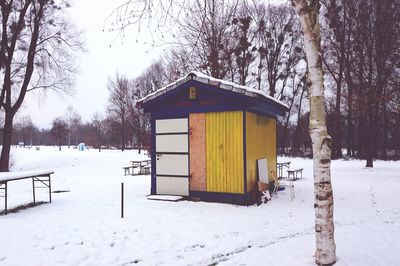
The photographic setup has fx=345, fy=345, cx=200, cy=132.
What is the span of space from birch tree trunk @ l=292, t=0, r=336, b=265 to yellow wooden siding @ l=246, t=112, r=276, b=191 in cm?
546

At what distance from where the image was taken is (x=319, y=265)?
472 cm

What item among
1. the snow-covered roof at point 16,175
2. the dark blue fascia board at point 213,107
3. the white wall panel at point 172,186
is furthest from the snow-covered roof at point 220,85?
the snow-covered roof at point 16,175

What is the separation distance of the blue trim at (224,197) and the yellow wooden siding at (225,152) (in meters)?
0.12

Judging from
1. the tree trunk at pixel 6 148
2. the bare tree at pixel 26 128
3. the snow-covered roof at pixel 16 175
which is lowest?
the snow-covered roof at pixel 16 175

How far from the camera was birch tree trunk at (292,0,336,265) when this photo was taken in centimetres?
Result: 461

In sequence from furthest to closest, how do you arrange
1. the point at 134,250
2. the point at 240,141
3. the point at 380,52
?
the point at 380,52
the point at 240,141
the point at 134,250

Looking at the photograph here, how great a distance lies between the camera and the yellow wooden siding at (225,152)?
10.1 m

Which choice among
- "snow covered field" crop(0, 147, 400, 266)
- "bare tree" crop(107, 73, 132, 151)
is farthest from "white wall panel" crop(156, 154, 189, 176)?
"bare tree" crop(107, 73, 132, 151)

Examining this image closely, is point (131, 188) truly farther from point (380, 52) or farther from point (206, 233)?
point (380, 52)

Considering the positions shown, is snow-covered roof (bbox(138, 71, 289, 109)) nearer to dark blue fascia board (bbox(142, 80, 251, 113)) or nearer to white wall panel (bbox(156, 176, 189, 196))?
dark blue fascia board (bbox(142, 80, 251, 113))

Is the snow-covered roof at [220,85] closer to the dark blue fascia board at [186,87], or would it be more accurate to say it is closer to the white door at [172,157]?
the dark blue fascia board at [186,87]

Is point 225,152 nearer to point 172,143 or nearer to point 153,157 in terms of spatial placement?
point 172,143

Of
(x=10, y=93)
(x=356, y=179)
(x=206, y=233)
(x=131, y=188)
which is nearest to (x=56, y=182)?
(x=131, y=188)

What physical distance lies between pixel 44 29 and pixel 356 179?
1939 centimetres
